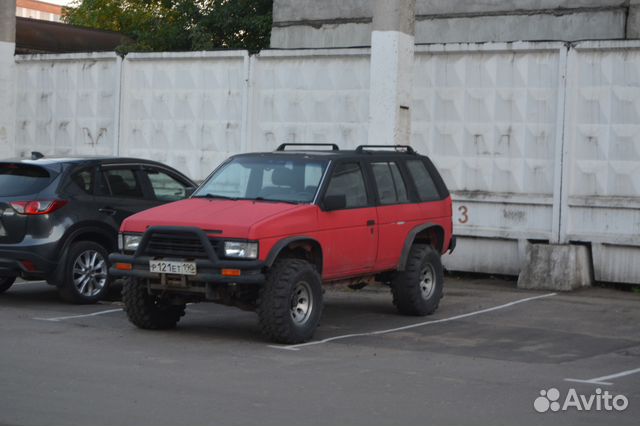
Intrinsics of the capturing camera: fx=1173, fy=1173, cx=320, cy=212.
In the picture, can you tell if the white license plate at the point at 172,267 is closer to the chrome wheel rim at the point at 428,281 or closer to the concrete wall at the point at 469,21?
the chrome wheel rim at the point at 428,281

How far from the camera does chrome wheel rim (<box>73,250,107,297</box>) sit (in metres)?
13.9

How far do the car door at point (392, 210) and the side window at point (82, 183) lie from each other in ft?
11.7

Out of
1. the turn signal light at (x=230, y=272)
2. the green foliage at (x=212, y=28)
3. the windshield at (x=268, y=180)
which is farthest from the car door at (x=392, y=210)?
the green foliage at (x=212, y=28)

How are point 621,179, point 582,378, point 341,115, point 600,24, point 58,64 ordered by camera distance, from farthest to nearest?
point 58,64 → point 600,24 → point 341,115 → point 621,179 → point 582,378

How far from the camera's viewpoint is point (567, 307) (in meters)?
14.5

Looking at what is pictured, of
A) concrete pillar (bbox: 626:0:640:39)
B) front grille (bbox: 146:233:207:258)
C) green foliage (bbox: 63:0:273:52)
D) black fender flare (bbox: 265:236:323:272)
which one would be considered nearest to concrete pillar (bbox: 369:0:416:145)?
concrete pillar (bbox: 626:0:640:39)

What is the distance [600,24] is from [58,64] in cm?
1000

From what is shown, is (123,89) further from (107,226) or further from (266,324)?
(266,324)

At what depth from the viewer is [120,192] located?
14609 millimetres

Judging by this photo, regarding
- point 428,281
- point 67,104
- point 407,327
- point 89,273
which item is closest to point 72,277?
point 89,273

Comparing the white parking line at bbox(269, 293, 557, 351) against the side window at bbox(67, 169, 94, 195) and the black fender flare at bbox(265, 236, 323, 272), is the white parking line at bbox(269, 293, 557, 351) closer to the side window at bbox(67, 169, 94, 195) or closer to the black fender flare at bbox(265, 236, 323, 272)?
the black fender flare at bbox(265, 236, 323, 272)

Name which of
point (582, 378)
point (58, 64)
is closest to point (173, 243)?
point (582, 378)

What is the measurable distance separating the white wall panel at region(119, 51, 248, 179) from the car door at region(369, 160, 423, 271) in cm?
637

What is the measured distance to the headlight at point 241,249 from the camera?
11.0m
